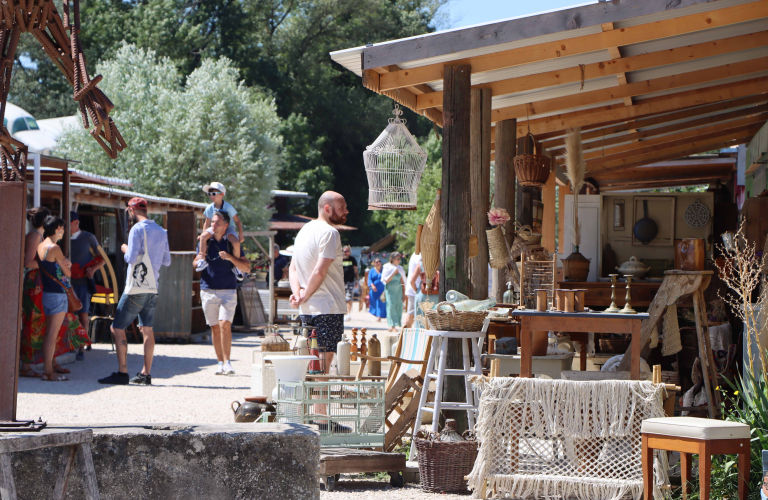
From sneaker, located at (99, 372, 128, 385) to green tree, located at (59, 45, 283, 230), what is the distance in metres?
16.5

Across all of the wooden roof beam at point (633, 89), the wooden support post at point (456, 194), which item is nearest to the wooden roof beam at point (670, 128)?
the wooden roof beam at point (633, 89)

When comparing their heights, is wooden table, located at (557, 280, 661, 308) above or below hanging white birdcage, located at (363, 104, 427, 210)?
below

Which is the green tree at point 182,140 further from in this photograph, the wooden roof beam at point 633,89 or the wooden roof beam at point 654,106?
the wooden roof beam at point 633,89

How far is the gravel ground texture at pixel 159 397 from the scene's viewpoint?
205 inches

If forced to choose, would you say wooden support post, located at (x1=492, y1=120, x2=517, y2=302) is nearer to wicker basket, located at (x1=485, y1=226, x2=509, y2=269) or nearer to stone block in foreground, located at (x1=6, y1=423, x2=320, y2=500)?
wicker basket, located at (x1=485, y1=226, x2=509, y2=269)

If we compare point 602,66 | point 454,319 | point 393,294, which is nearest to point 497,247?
point 454,319

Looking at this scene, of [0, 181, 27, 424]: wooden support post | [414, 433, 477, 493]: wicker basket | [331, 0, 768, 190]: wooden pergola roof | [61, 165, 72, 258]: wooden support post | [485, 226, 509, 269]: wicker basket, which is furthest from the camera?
[61, 165, 72, 258]: wooden support post

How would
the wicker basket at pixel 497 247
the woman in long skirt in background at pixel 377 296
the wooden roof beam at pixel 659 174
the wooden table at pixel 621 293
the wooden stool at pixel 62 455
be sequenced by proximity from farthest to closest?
the woman in long skirt in background at pixel 377 296, the wooden roof beam at pixel 659 174, the wooden table at pixel 621 293, the wicker basket at pixel 497 247, the wooden stool at pixel 62 455

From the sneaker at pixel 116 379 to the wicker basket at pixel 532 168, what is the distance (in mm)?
4508

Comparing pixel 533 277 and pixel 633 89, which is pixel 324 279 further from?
pixel 633 89

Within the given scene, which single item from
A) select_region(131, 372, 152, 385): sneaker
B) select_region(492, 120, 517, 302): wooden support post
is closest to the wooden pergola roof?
select_region(492, 120, 517, 302): wooden support post

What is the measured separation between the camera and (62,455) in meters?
3.27

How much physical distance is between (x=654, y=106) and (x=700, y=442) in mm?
5502

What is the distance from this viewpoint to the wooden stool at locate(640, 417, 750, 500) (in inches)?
162
